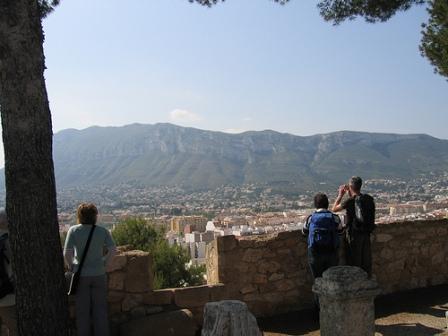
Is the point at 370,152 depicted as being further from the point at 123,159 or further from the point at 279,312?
the point at 279,312

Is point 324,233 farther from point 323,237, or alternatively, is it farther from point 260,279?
point 260,279

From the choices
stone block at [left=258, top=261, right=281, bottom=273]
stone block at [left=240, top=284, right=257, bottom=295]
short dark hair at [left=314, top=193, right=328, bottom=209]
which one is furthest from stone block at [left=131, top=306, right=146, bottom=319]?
short dark hair at [left=314, top=193, right=328, bottom=209]

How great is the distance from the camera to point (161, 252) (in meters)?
12.7

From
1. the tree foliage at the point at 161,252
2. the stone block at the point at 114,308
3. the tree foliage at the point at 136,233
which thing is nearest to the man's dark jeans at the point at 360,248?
the stone block at the point at 114,308

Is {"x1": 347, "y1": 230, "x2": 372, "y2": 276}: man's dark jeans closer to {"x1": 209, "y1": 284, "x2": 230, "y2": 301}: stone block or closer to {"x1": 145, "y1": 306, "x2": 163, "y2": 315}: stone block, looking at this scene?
{"x1": 209, "y1": 284, "x2": 230, "y2": 301}: stone block

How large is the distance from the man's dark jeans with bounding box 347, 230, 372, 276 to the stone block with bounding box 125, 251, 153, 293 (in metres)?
2.68

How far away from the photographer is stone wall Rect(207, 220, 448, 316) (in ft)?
21.0

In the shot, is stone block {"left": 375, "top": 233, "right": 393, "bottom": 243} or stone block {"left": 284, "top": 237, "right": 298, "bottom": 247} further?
stone block {"left": 375, "top": 233, "right": 393, "bottom": 243}

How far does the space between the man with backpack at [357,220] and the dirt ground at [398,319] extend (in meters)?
0.71

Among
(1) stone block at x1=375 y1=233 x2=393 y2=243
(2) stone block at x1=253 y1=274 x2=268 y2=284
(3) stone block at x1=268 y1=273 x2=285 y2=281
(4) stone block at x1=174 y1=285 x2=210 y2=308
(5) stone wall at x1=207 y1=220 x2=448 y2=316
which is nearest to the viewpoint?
(4) stone block at x1=174 y1=285 x2=210 y2=308

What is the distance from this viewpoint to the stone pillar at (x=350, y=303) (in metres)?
4.42

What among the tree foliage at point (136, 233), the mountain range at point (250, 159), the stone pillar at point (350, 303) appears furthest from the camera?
the mountain range at point (250, 159)

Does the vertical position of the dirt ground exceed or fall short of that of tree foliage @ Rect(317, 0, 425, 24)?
it falls short

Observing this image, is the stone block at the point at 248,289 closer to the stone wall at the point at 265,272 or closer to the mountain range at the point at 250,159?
the stone wall at the point at 265,272
